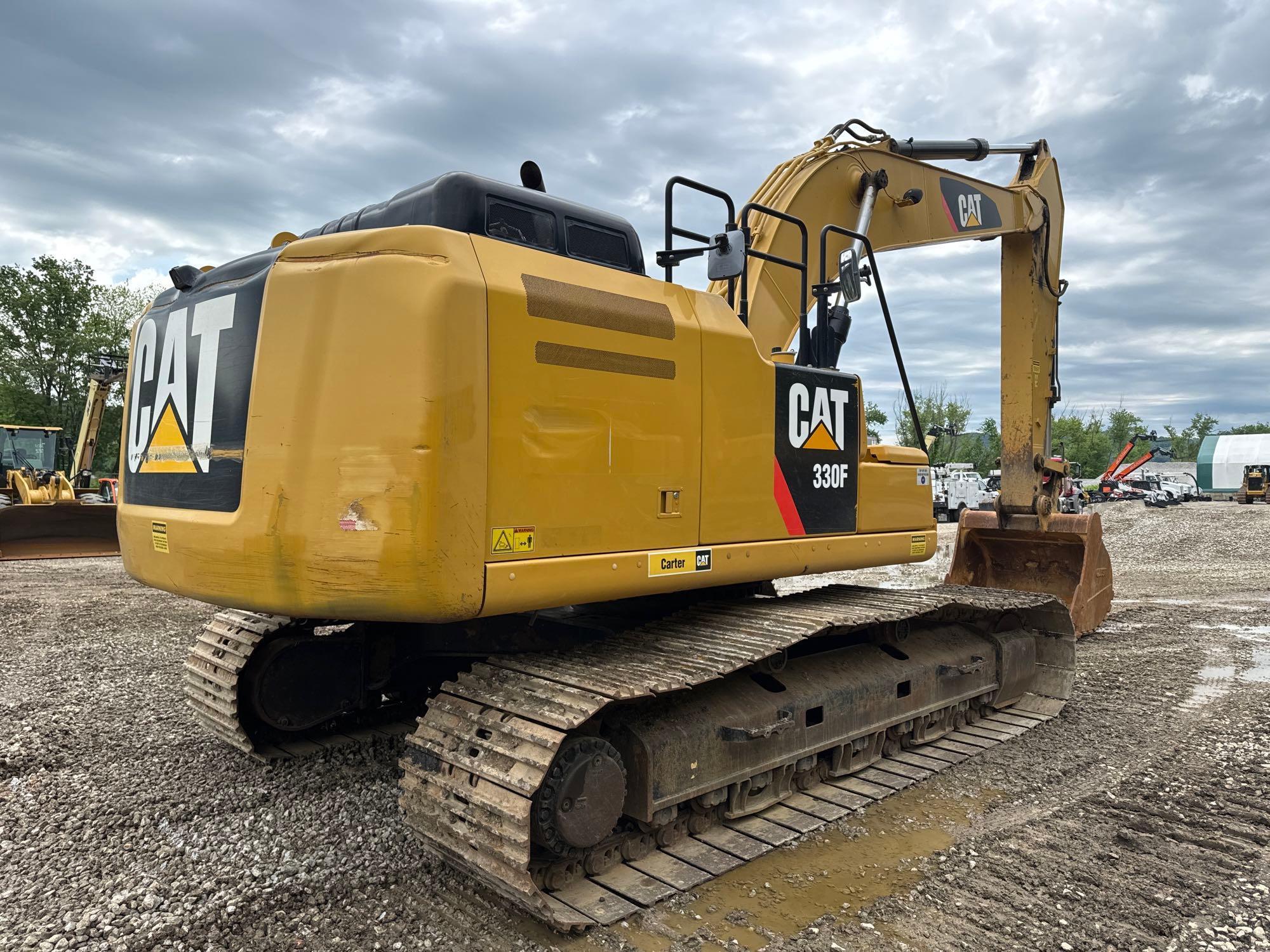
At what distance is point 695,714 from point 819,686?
925 millimetres

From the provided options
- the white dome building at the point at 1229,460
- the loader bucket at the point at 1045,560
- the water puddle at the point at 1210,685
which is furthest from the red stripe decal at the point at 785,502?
the white dome building at the point at 1229,460

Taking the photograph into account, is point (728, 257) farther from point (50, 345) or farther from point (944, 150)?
point (50, 345)

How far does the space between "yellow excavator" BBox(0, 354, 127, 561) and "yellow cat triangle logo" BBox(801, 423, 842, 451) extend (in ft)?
48.5

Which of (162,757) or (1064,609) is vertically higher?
(1064,609)

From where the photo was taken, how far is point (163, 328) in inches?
156

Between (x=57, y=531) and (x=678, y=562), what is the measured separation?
15611 mm

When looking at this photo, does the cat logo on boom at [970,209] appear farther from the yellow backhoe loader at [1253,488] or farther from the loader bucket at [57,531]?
the yellow backhoe loader at [1253,488]

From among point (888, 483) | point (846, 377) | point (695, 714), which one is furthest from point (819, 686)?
point (846, 377)

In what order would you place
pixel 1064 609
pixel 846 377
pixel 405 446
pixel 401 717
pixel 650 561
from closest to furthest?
pixel 405 446
pixel 650 561
pixel 846 377
pixel 401 717
pixel 1064 609

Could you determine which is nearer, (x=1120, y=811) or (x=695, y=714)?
(x=695, y=714)

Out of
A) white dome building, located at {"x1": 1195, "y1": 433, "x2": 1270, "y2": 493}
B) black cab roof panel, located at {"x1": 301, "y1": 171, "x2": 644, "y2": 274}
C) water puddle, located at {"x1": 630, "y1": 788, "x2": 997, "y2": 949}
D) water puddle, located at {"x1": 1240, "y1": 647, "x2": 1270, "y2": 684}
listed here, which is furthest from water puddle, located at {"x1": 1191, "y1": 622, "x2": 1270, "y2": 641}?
white dome building, located at {"x1": 1195, "y1": 433, "x2": 1270, "y2": 493}

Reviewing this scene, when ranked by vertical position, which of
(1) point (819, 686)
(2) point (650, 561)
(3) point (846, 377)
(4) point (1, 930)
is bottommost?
(4) point (1, 930)

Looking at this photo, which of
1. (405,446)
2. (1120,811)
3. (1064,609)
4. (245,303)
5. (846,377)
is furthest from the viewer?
(1064,609)

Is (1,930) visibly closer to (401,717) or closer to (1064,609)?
(401,717)
